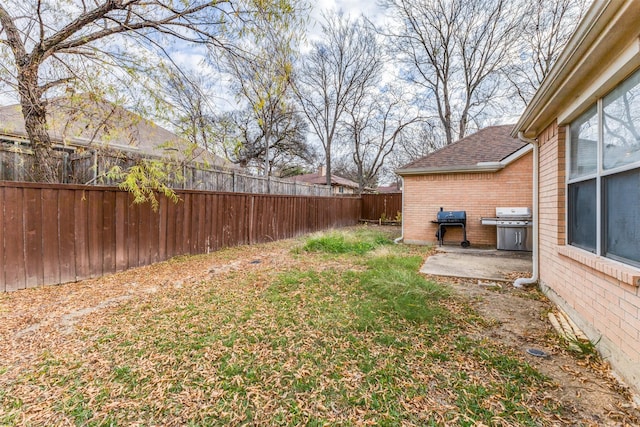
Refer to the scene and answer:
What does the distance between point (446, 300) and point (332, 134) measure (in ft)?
53.8

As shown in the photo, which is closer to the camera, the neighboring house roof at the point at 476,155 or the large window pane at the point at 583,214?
the large window pane at the point at 583,214

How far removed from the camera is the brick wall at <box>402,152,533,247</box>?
7.93 metres

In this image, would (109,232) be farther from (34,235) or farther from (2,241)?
(2,241)

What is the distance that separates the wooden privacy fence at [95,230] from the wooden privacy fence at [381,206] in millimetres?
10015

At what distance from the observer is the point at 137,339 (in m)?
2.68

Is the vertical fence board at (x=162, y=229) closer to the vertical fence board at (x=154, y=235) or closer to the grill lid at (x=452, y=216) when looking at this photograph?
the vertical fence board at (x=154, y=235)

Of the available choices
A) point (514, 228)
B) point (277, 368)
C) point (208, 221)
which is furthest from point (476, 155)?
point (277, 368)

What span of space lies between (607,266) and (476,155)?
749 centimetres

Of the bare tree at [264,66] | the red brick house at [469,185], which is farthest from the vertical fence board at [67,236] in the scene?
the red brick house at [469,185]

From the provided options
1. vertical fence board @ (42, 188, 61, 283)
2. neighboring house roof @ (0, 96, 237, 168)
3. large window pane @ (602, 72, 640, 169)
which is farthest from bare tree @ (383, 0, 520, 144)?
vertical fence board @ (42, 188, 61, 283)

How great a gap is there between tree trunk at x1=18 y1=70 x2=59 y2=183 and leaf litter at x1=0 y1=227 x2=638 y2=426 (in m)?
1.89

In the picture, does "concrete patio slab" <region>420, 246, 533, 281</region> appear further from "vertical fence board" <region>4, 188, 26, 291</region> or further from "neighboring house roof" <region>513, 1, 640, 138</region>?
"vertical fence board" <region>4, 188, 26, 291</region>

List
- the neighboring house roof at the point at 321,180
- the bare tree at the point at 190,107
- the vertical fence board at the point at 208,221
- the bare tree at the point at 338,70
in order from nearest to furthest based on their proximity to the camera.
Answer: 1. the bare tree at the point at 190,107
2. the vertical fence board at the point at 208,221
3. the bare tree at the point at 338,70
4. the neighboring house roof at the point at 321,180

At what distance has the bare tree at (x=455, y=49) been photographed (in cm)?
1406
